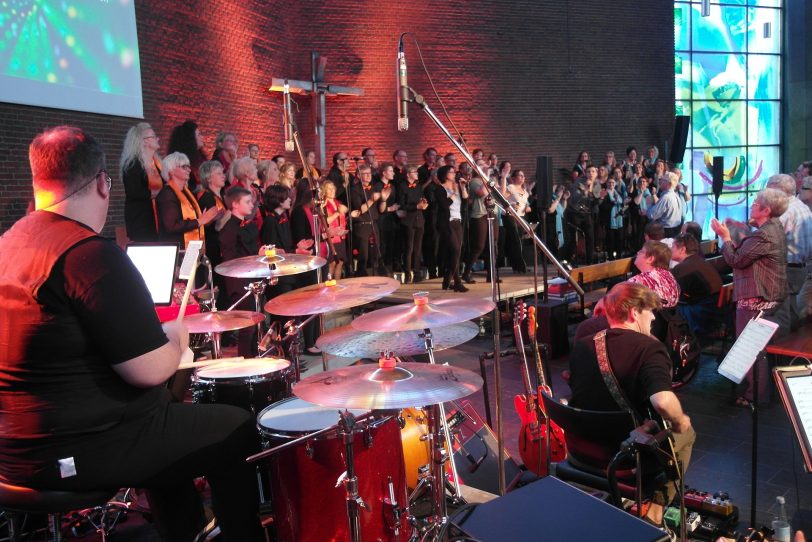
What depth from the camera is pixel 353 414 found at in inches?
106

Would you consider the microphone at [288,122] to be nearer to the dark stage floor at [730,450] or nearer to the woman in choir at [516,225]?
the dark stage floor at [730,450]

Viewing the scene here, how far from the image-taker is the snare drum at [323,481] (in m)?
2.75

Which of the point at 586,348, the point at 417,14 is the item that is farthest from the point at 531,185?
the point at 586,348

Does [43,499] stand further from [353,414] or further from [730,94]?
[730,94]

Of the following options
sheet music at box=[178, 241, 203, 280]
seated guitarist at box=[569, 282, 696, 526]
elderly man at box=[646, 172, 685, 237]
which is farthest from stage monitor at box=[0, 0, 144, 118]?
elderly man at box=[646, 172, 685, 237]

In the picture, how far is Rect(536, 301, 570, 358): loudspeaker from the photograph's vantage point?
7.28 m

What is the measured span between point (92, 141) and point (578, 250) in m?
10.9

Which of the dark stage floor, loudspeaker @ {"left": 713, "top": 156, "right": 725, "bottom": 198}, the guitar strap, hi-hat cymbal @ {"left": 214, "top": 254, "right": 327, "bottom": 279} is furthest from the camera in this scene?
loudspeaker @ {"left": 713, "top": 156, "right": 725, "bottom": 198}

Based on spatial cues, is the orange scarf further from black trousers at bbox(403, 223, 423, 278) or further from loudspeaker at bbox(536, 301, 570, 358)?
black trousers at bbox(403, 223, 423, 278)

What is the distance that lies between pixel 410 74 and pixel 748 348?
11250mm

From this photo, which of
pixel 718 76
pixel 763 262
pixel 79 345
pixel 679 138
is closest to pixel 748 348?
pixel 79 345

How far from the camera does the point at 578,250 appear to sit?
12.4 m

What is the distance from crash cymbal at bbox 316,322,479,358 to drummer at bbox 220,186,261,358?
89.6 inches

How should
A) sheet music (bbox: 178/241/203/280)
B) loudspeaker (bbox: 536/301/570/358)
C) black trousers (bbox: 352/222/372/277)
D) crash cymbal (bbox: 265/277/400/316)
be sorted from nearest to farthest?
1. sheet music (bbox: 178/241/203/280)
2. crash cymbal (bbox: 265/277/400/316)
3. loudspeaker (bbox: 536/301/570/358)
4. black trousers (bbox: 352/222/372/277)
